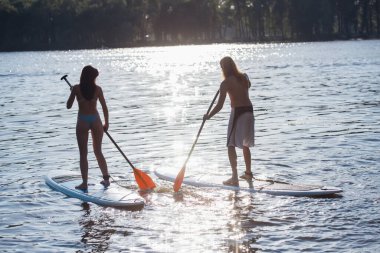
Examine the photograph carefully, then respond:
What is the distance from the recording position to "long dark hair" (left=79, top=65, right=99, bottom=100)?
39.7 feet

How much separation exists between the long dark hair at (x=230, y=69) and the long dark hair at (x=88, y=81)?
2.29m

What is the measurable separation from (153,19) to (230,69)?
16791cm

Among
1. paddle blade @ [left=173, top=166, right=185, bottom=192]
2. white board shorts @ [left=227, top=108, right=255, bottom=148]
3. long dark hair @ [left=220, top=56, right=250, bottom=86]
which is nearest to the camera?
long dark hair @ [left=220, top=56, right=250, bottom=86]

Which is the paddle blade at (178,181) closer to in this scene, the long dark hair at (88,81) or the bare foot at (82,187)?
the bare foot at (82,187)

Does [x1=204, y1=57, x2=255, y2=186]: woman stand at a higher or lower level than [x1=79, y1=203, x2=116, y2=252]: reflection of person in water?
higher

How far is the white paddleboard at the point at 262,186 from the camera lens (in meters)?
12.4

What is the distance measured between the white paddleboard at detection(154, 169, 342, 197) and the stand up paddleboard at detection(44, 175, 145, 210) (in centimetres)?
130

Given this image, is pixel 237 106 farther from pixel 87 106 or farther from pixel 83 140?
pixel 83 140

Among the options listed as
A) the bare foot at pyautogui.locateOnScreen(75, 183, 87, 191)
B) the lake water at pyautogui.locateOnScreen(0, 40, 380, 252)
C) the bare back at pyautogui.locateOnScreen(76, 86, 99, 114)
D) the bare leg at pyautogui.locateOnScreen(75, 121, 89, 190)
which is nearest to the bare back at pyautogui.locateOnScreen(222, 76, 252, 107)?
the lake water at pyautogui.locateOnScreen(0, 40, 380, 252)

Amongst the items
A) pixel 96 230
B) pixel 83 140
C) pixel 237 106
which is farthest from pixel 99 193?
pixel 237 106

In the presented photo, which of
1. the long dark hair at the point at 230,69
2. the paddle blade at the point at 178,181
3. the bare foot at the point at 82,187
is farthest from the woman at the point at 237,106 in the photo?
the bare foot at the point at 82,187

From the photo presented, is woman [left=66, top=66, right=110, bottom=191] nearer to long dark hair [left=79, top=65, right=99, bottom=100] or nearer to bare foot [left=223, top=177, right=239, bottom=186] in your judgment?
long dark hair [left=79, top=65, right=99, bottom=100]

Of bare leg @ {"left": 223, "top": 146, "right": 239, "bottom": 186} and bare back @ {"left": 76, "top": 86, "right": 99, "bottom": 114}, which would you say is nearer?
bare back @ {"left": 76, "top": 86, "right": 99, "bottom": 114}

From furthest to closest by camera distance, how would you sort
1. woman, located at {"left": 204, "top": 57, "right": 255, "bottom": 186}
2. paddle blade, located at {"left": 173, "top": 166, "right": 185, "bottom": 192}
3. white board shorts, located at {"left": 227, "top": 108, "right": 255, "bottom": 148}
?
paddle blade, located at {"left": 173, "top": 166, "right": 185, "bottom": 192}, white board shorts, located at {"left": 227, "top": 108, "right": 255, "bottom": 148}, woman, located at {"left": 204, "top": 57, "right": 255, "bottom": 186}
